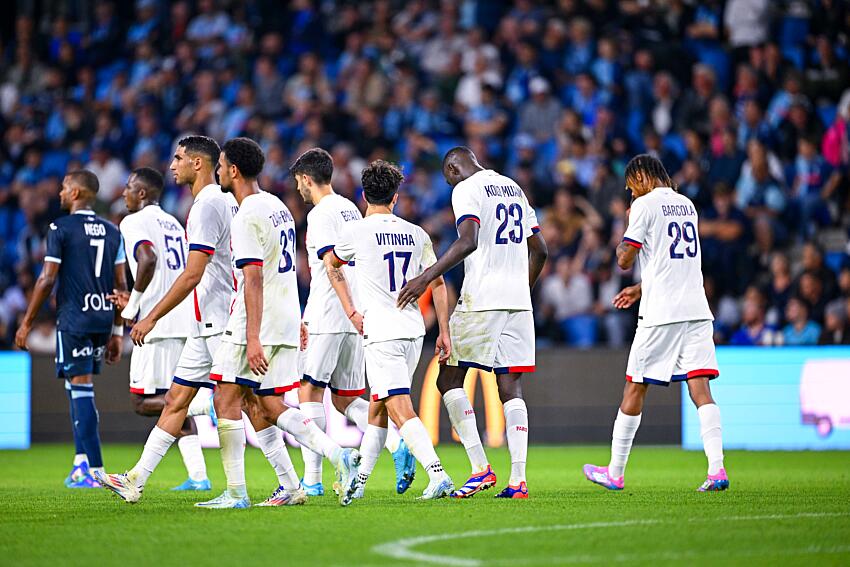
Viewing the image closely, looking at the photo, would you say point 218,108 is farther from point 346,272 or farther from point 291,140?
point 346,272

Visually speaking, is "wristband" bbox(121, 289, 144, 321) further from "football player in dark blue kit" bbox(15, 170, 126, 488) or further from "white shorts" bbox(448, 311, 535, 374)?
"white shorts" bbox(448, 311, 535, 374)

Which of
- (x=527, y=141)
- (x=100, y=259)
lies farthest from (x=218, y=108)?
(x=100, y=259)

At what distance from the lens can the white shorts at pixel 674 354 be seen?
9.32m

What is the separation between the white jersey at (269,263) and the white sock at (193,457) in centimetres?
225

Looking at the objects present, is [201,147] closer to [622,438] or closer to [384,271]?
[384,271]

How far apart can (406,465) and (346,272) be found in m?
1.57

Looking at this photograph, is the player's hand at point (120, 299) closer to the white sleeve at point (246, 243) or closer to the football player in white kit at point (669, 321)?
the white sleeve at point (246, 243)

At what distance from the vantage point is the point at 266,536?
671 cm

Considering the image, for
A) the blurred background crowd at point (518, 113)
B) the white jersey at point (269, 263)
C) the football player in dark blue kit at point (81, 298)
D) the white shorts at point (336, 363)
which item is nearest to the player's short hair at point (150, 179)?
the football player in dark blue kit at point (81, 298)

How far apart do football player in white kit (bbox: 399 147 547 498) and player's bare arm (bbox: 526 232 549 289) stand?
21 centimetres

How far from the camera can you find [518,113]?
771 inches

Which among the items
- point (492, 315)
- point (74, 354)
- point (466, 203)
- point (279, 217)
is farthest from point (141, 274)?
point (492, 315)

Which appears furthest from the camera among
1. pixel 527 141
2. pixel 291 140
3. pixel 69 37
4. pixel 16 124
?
pixel 69 37

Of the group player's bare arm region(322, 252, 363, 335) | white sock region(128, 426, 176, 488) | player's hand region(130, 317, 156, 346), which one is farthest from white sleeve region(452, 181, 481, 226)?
white sock region(128, 426, 176, 488)
